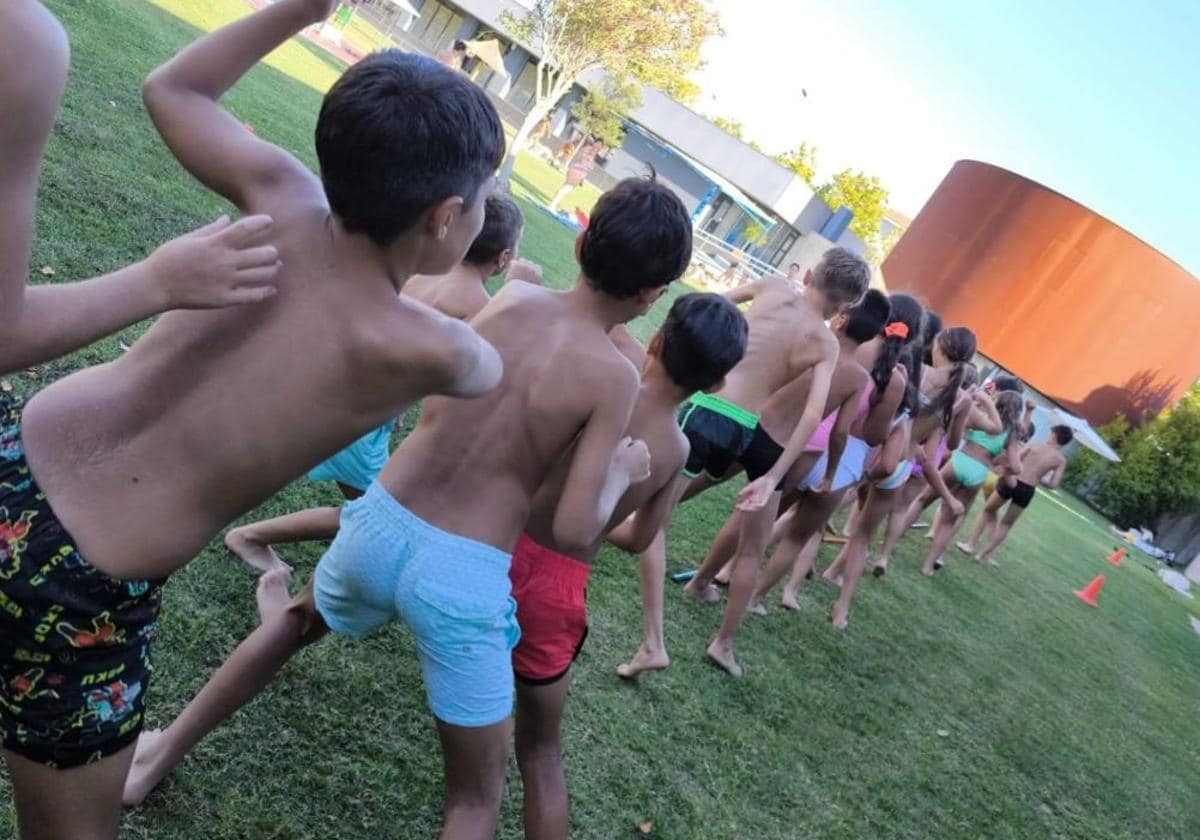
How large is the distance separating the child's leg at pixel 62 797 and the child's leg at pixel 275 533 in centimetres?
154

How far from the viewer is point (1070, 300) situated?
3206cm

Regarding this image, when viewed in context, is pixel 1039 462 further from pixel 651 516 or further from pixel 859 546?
pixel 651 516

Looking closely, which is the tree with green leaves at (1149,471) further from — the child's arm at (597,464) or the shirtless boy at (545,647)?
the child's arm at (597,464)

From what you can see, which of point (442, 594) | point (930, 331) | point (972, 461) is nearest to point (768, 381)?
point (930, 331)

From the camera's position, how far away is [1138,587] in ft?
52.0

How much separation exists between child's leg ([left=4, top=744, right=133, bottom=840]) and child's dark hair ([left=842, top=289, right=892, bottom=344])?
3806 millimetres

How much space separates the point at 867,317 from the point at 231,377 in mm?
3643

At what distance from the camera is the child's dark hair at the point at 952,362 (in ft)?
19.6

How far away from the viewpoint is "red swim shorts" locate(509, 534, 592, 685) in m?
2.29

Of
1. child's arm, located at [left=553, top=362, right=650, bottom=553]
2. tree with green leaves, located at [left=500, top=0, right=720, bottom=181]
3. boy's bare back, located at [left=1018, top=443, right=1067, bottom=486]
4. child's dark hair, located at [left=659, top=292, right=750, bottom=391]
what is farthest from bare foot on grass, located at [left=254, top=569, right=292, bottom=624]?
tree with green leaves, located at [left=500, top=0, right=720, bottom=181]

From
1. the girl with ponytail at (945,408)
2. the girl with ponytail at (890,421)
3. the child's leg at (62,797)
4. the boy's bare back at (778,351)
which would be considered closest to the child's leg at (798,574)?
the girl with ponytail at (890,421)

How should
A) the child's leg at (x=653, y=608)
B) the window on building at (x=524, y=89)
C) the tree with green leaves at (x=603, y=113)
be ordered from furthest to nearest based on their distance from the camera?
the window on building at (x=524, y=89) < the tree with green leaves at (x=603, y=113) < the child's leg at (x=653, y=608)

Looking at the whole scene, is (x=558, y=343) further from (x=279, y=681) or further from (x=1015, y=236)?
(x=1015, y=236)

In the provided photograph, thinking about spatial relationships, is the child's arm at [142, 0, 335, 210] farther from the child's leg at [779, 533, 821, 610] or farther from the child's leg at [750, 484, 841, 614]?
the child's leg at [779, 533, 821, 610]
